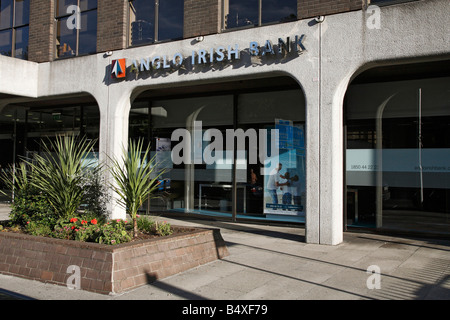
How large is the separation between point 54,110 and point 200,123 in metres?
6.91

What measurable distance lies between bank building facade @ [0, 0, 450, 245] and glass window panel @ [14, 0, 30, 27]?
0.05m

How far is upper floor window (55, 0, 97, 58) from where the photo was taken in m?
13.7

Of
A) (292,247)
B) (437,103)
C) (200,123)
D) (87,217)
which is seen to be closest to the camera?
(87,217)

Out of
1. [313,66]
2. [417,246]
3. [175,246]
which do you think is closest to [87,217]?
[175,246]

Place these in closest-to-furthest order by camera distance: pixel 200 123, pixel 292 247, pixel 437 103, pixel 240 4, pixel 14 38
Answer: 1. pixel 292 247
2. pixel 437 103
3. pixel 240 4
4. pixel 200 123
5. pixel 14 38

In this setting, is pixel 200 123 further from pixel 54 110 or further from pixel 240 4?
pixel 54 110

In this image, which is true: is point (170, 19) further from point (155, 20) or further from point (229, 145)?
point (229, 145)

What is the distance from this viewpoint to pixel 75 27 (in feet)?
46.2

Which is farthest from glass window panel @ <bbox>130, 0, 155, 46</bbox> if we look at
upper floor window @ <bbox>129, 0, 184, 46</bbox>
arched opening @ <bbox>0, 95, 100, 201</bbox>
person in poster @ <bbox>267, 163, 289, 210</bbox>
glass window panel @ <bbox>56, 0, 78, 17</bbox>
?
person in poster @ <bbox>267, 163, 289, 210</bbox>

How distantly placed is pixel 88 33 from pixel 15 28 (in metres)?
3.58

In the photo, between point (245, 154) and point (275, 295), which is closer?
point (275, 295)

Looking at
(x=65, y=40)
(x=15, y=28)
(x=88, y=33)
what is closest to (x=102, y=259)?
(x=88, y=33)

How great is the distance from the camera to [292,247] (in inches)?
358

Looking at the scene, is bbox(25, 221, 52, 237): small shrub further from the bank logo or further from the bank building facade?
the bank logo
